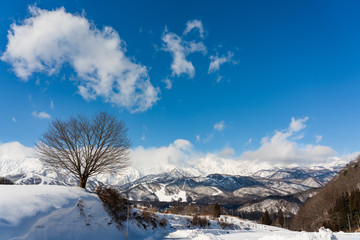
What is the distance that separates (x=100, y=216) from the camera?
14945mm

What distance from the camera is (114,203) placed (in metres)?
18.0

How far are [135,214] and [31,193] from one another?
37.9ft

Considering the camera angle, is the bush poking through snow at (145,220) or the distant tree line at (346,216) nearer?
the bush poking through snow at (145,220)

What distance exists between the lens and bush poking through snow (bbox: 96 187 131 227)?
55.6 ft

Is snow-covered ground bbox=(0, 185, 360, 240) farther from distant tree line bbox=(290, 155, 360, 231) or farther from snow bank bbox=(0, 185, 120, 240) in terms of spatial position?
distant tree line bbox=(290, 155, 360, 231)

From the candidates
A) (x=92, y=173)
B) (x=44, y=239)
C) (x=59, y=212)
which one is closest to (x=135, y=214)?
(x=92, y=173)

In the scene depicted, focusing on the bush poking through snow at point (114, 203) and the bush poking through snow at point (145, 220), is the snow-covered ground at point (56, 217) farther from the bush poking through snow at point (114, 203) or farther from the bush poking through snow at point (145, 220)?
the bush poking through snow at point (145, 220)

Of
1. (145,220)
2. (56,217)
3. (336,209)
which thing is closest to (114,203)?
(145,220)

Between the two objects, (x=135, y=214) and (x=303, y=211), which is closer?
(x=135, y=214)

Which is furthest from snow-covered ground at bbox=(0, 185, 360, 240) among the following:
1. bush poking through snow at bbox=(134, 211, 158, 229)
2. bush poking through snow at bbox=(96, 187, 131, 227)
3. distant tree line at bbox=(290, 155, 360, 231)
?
distant tree line at bbox=(290, 155, 360, 231)

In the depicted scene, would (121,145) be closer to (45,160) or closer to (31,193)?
(45,160)

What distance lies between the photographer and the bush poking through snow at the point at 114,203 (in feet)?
55.6

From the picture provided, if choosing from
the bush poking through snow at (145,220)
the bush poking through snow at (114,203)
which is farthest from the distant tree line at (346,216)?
the bush poking through snow at (114,203)

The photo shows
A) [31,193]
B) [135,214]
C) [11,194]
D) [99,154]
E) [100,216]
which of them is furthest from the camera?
[135,214]
